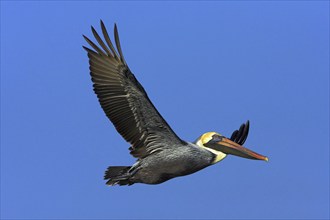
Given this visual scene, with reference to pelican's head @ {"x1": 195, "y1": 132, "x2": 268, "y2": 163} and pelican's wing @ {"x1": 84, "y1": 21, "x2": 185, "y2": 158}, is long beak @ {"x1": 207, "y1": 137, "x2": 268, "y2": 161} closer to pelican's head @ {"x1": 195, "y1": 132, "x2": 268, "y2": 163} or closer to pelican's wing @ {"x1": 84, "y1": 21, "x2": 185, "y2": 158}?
pelican's head @ {"x1": 195, "y1": 132, "x2": 268, "y2": 163}

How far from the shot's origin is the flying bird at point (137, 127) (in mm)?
13227

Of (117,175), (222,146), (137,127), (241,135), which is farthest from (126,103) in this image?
(241,135)

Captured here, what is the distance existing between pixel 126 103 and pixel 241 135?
302 cm

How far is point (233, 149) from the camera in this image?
1416 cm

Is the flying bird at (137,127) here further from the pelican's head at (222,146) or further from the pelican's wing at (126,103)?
the pelican's head at (222,146)

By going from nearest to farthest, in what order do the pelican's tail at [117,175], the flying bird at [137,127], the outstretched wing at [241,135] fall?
1. the flying bird at [137,127]
2. the pelican's tail at [117,175]
3. the outstretched wing at [241,135]

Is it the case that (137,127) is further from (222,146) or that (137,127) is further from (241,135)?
(241,135)

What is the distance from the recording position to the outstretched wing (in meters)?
15.5

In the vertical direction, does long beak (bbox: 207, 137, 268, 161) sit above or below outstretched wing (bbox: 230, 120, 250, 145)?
below

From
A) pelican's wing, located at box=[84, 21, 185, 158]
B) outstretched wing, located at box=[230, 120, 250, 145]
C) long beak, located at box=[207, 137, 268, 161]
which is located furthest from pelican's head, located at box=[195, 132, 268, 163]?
outstretched wing, located at box=[230, 120, 250, 145]

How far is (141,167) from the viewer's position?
13391 mm

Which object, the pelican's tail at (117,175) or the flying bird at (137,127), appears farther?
the pelican's tail at (117,175)

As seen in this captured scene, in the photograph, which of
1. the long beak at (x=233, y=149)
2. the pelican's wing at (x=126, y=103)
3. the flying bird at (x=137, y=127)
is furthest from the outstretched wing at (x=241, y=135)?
the pelican's wing at (x=126, y=103)

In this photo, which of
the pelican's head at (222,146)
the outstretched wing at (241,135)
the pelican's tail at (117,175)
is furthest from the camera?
the outstretched wing at (241,135)
